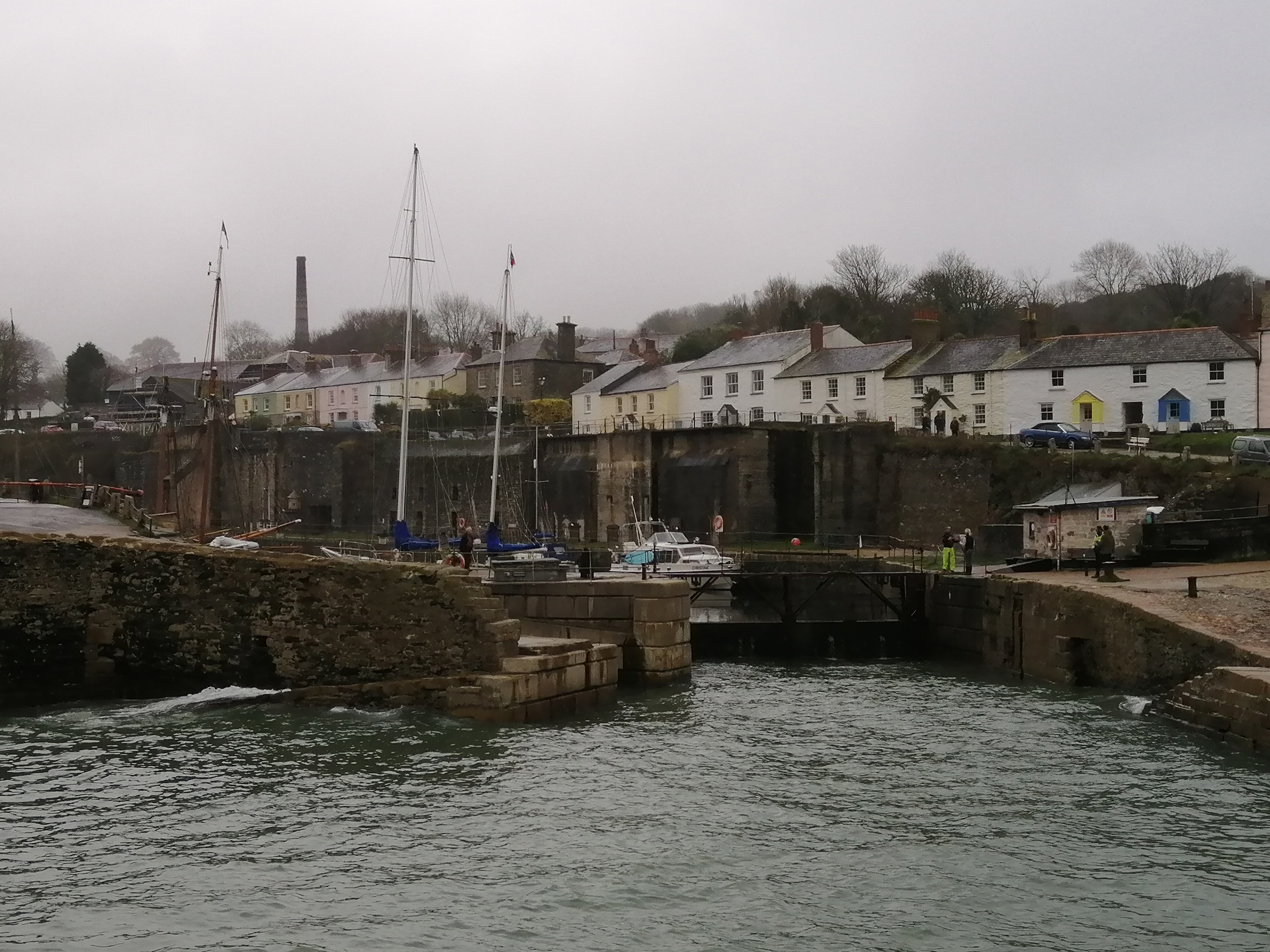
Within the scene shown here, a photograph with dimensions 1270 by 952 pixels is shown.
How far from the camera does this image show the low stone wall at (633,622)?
2539 cm

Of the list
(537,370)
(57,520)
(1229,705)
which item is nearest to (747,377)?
(537,370)

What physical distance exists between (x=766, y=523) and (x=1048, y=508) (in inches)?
723

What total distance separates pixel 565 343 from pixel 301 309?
2513 inches

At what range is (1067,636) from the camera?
25.6 meters

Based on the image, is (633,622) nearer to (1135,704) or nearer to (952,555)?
(1135,704)

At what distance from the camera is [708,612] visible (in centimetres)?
3906

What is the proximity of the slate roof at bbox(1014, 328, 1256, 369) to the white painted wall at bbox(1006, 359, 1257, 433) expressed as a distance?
0.75 feet

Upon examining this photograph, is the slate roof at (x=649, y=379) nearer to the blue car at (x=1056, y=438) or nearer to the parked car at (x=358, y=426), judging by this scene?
the parked car at (x=358, y=426)

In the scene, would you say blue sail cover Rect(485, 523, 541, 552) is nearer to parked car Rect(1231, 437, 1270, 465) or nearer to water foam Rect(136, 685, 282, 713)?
water foam Rect(136, 685, 282, 713)

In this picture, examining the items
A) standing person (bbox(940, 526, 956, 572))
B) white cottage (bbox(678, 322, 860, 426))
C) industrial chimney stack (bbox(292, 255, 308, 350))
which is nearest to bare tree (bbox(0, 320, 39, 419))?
industrial chimney stack (bbox(292, 255, 308, 350))

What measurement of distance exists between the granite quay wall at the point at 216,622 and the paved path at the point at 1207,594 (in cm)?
1175

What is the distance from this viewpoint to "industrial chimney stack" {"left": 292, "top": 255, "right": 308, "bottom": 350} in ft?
431

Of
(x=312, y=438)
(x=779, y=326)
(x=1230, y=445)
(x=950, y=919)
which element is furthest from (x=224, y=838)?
(x=779, y=326)

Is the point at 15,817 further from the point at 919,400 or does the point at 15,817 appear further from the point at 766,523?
the point at 919,400
